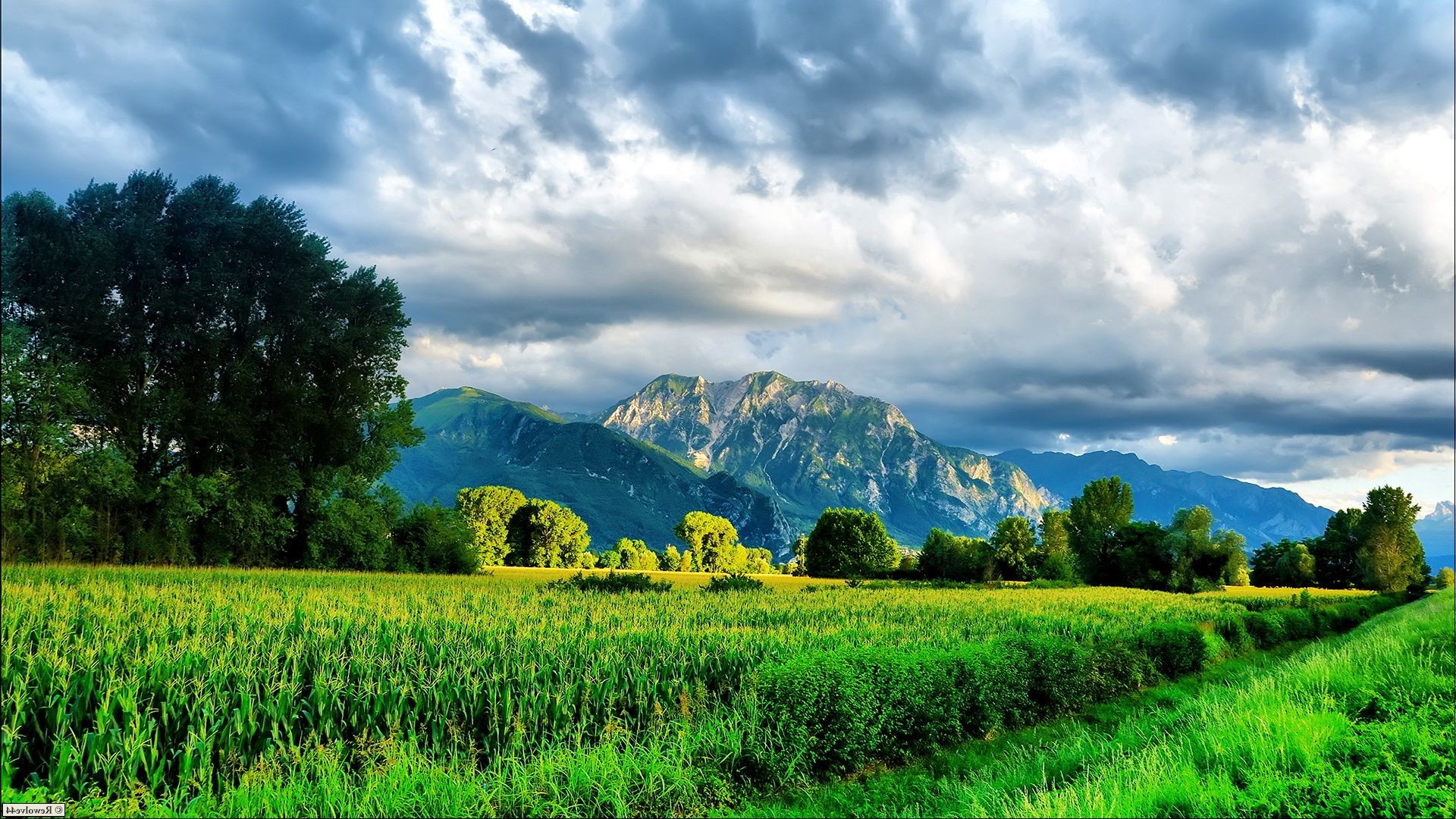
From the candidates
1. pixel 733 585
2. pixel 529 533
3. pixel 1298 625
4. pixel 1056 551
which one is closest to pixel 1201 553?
pixel 1056 551

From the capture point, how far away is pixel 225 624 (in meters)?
15.4

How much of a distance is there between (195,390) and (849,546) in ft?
224

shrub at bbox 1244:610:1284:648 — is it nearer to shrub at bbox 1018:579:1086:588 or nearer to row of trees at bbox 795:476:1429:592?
shrub at bbox 1018:579:1086:588

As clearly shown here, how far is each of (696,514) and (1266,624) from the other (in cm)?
9301

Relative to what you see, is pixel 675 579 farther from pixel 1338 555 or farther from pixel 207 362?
pixel 1338 555

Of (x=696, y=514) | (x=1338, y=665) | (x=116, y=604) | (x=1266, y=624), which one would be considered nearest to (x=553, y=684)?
(x=116, y=604)

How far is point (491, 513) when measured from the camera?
98.6 meters

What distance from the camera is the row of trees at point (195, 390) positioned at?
31.8m

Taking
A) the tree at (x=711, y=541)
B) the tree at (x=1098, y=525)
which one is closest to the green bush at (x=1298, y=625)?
the tree at (x=1098, y=525)

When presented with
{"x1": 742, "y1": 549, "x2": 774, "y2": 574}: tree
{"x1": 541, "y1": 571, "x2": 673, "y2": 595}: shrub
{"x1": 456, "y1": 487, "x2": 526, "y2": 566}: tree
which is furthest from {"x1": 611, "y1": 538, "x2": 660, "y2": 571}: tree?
{"x1": 541, "y1": 571, "x2": 673, "y2": 595}: shrub

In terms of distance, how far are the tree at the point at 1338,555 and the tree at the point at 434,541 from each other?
97.6 m

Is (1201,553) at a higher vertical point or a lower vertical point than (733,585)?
lower

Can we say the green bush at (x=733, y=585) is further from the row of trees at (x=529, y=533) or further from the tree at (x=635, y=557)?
the tree at (x=635, y=557)

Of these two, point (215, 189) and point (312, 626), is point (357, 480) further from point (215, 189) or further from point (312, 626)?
point (312, 626)
